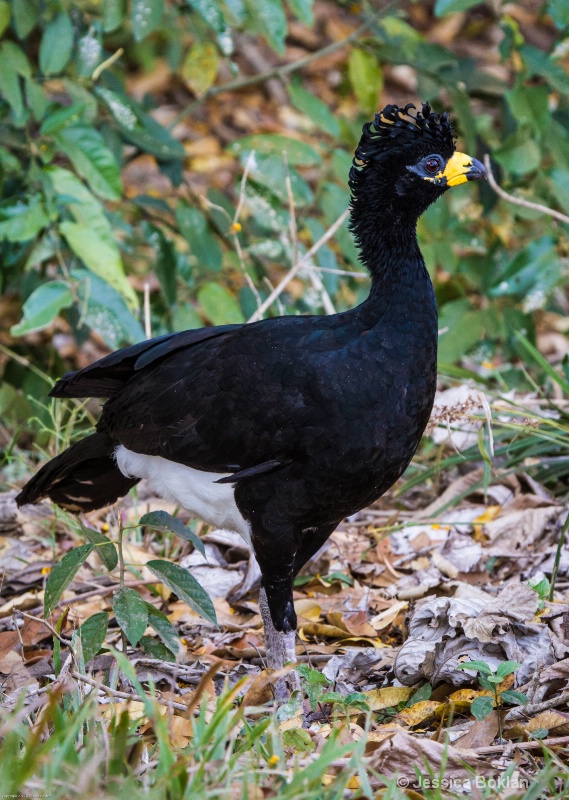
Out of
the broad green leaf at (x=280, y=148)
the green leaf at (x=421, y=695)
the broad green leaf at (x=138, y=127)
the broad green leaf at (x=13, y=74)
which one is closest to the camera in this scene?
the green leaf at (x=421, y=695)

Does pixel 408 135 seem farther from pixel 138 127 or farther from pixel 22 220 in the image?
pixel 138 127

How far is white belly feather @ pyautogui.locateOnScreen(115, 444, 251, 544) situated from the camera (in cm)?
396

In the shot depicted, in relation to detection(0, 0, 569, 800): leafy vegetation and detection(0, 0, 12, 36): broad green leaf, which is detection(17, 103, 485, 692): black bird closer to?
detection(0, 0, 569, 800): leafy vegetation

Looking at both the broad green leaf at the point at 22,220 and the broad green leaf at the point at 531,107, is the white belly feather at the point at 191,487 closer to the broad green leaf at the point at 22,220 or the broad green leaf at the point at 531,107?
the broad green leaf at the point at 22,220

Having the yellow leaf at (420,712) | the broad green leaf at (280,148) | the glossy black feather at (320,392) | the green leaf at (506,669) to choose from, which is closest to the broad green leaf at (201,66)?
the broad green leaf at (280,148)

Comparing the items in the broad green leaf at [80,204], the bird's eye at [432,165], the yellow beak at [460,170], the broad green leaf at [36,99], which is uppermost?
the broad green leaf at [36,99]

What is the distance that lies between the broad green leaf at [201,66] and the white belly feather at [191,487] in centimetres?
264

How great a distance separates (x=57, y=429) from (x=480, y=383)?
89.2 inches

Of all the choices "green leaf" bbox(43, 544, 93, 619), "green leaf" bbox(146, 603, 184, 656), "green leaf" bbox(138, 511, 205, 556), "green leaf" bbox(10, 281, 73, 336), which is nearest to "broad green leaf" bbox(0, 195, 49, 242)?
"green leaf" bbox(10, 281, 73, 336)

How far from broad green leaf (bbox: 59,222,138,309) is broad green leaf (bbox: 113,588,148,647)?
181 centimetres

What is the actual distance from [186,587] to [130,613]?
208mm

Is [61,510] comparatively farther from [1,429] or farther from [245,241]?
[245,241]

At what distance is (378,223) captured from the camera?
12.8 ft

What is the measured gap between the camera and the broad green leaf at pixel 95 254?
4867 millimetres
